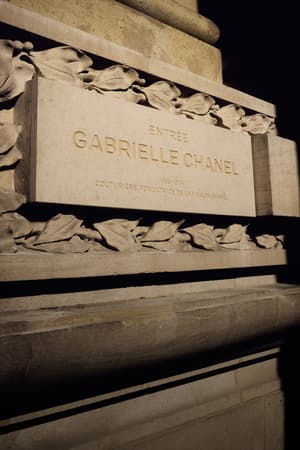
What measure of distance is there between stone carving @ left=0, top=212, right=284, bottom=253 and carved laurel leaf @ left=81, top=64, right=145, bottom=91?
29.3 inches

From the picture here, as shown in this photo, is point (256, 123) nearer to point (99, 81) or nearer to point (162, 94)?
point (162, 94)

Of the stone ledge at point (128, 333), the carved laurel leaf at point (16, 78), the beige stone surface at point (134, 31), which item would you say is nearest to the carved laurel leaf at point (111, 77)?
the carved laurel leaf at point (16, 78)

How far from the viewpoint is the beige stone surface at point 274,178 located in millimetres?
2502

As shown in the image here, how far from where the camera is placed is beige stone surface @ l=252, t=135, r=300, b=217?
250 centimetres

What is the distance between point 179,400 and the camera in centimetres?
207

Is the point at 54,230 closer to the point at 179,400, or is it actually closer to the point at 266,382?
the point at 179,400

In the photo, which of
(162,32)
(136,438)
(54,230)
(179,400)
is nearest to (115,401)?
(136,438)

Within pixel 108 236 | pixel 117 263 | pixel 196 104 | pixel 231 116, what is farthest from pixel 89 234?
pixel 231 116

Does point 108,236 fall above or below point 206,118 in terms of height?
below

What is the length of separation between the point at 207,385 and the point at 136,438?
0.55 m

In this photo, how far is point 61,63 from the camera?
6.09ft

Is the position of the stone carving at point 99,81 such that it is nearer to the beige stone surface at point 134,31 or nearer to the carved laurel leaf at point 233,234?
the beige stone surface at point 134,31

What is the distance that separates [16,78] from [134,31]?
1.01 meters

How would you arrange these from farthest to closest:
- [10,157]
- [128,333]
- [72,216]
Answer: [72,216], [10,157], [128,333]
